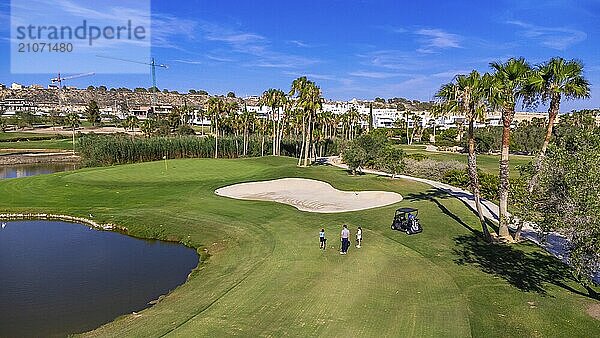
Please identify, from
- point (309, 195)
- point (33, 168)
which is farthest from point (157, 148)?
point (309, 195)

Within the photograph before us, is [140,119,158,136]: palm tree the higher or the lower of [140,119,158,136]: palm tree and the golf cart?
the higher

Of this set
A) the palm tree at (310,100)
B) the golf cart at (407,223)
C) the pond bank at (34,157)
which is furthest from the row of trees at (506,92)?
the pond bank at (34,157)

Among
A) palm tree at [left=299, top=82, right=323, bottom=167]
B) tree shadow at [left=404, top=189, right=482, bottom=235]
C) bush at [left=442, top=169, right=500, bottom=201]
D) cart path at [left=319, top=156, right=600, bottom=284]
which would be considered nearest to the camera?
cart path at [left=319, top=156, right=600, bottom=284]

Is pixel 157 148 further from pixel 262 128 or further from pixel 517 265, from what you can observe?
pixel 517 265

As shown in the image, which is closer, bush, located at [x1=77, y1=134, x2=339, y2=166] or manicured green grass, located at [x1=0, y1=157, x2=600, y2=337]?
manicured green grass, located at [x1=0, y1=157, x2=600, y2=337]

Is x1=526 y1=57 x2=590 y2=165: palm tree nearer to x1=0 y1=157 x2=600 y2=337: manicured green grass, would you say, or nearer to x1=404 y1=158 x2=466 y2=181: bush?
x1=0 y1=157 x2=600 y2=337: manicured green grass

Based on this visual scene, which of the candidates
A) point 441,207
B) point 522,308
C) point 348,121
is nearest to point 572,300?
point 522,308

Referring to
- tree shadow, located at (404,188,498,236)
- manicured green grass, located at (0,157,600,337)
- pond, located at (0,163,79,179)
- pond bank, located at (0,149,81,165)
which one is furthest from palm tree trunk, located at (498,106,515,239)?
pond bank, located at (0,149,81,165)
